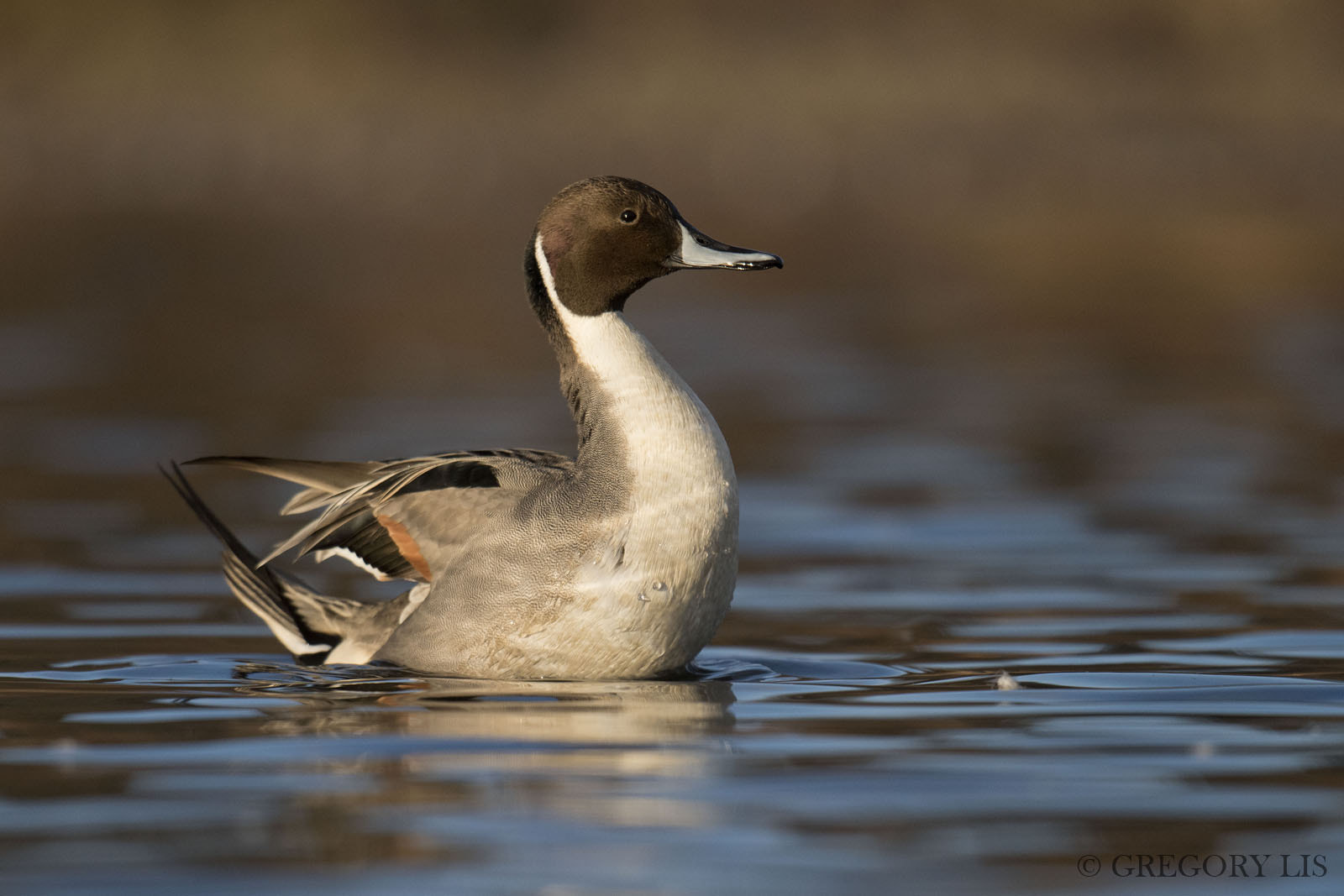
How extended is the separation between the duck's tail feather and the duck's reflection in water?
356mm

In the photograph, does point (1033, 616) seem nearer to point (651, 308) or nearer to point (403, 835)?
point (403, 835)

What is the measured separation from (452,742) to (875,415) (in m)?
9.37

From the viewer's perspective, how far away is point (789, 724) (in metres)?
5.88

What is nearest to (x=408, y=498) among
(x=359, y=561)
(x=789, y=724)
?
(x=359, y=561)

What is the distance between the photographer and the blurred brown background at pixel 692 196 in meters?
17.0

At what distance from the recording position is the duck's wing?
687 cm

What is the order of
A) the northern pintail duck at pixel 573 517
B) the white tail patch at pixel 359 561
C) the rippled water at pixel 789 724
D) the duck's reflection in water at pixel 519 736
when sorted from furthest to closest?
the white tail patch at pixel 359 561
the northern pintail duck at pixel 573 517
the duck's reflection in water at pixel 519 736
the rippled water at pixel 789 724

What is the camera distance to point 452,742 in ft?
18.4

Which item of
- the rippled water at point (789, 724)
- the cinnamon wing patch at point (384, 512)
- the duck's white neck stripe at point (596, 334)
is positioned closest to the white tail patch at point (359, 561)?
the cinnamon wing patch at point (384, 512)

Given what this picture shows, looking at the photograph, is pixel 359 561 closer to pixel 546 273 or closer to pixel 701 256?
pixel 546 273

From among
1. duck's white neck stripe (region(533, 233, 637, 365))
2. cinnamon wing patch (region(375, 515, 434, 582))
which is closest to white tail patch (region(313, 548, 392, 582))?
cinnamon wing patch (region(375, 515, 434, 582))

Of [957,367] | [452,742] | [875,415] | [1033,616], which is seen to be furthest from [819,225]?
[452,742]

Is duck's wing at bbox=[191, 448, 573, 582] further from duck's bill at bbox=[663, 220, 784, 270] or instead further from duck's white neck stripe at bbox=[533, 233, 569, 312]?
duck's bill at bbox=[663, 220, 784, 270]

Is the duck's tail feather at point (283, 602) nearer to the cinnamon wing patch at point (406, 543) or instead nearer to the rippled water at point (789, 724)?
the rippled water at point (789, 724)
